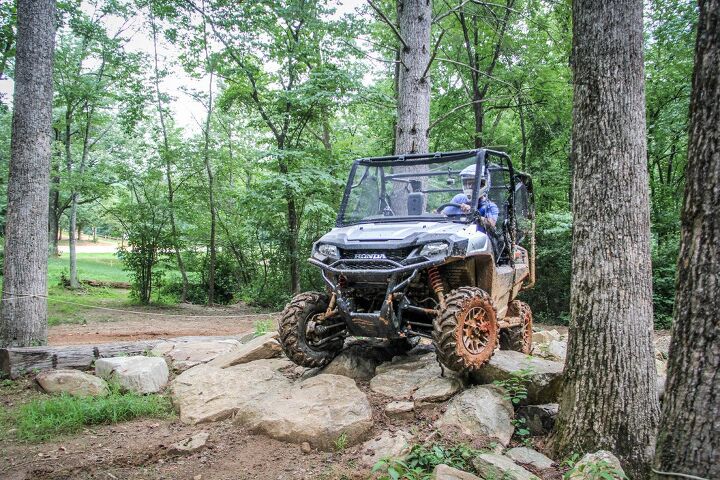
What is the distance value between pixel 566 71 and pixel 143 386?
455 inches

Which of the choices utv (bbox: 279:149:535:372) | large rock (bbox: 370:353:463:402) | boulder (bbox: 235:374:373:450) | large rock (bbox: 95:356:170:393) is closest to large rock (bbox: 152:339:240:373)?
large rock (bbox: 95:356:170:393)

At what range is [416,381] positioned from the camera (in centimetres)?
479

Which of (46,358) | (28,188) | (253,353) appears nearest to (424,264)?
(253,353)

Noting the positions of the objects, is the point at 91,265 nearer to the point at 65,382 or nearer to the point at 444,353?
the point at 65,382

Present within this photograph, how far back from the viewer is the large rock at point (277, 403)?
13.5 ft

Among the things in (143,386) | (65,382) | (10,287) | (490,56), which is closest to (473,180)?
(143,386)

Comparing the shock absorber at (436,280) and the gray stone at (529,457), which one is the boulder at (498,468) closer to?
the gray stone at (529,457)

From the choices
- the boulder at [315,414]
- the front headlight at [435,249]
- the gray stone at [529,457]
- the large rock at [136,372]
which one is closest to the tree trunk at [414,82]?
the front headlight at [435,249]

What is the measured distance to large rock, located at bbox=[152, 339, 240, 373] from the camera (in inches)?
258

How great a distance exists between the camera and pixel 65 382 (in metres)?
5.45

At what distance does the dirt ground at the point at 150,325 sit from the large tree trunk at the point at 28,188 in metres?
1.47

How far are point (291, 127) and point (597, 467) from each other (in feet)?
40.1

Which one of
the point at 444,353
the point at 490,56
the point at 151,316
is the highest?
the point at 490,56

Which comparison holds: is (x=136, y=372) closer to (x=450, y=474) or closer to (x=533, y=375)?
(x=450, y=474)
